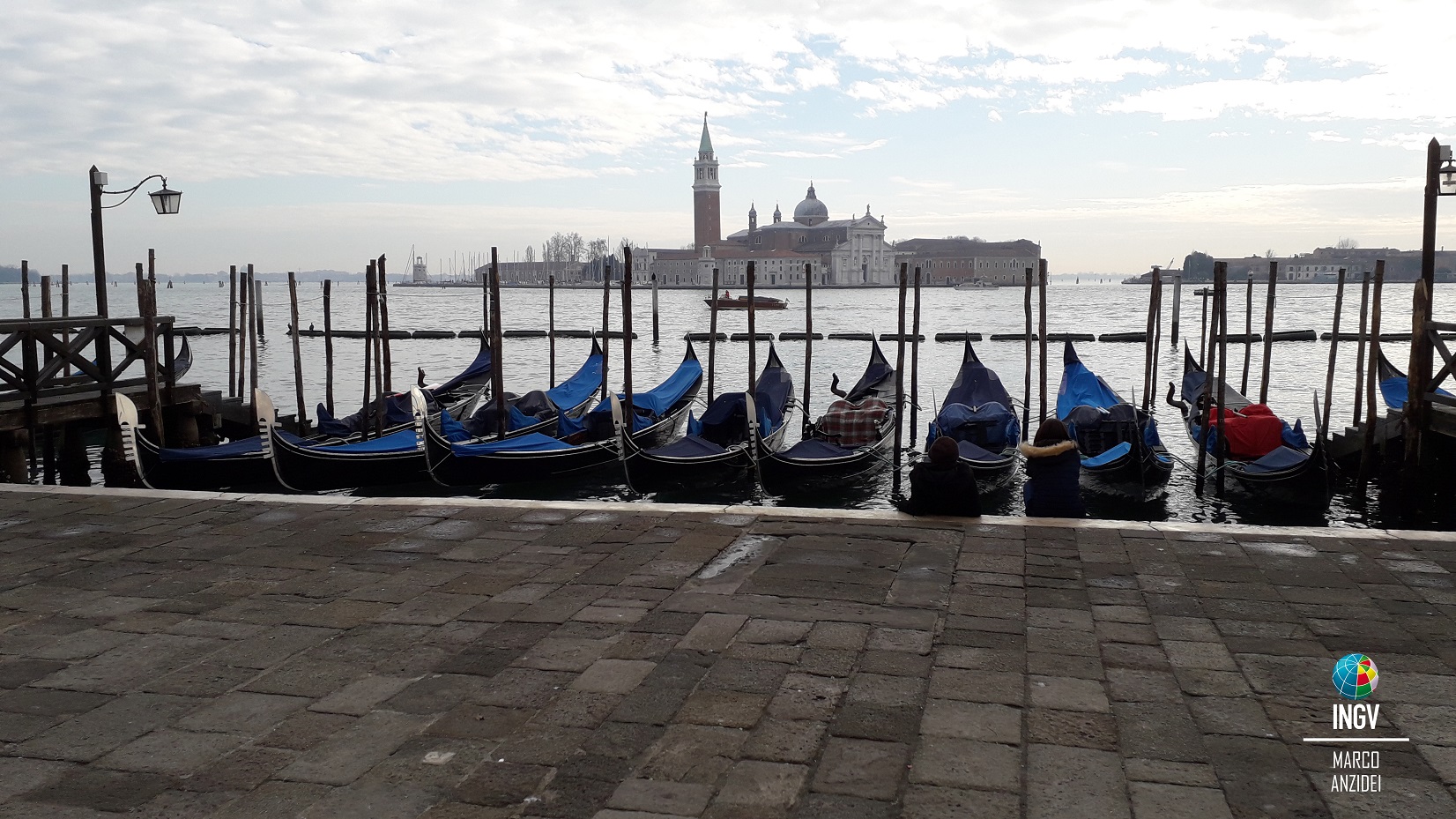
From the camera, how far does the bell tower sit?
88438 millimetres

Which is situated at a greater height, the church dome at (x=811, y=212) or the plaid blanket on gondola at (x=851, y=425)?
the church dome at (x=811, y=212)

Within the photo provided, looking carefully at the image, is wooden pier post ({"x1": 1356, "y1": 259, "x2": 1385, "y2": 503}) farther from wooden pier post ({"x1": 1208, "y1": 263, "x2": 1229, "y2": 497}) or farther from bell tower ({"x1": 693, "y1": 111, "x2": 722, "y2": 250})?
bell tower ({"x1": 693, "y1": 111, "x2": 722, "y2": 250})

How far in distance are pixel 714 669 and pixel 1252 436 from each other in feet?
22.3

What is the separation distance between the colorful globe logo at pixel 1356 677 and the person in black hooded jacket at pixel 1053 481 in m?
2.07

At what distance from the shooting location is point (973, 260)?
89.9 meters

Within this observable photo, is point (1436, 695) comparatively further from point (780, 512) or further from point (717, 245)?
point (717, 245)

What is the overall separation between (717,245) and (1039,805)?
→ 278 ft

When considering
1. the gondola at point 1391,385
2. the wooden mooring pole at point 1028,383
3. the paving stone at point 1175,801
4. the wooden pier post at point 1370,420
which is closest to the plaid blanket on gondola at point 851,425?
the wooden mooring pole at point 1028,383

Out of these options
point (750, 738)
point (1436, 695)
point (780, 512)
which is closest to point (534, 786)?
point (750, 738)

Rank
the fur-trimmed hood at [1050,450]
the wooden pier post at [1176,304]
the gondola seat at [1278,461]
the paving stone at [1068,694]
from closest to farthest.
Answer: the paving stone at [1068,694] < the fur-trimmed hood at [1050,450] < the gondola seat at [1278,461] < the wooden pier post at [1176,304]

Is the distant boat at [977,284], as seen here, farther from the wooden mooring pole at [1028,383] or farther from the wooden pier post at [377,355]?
the wooden pier post at [377,355]

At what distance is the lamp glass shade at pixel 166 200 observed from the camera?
7930mm

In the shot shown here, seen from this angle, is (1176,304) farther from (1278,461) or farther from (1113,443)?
(1278,461)

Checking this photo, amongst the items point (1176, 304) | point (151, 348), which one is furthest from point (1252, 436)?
point (1176, 304)
